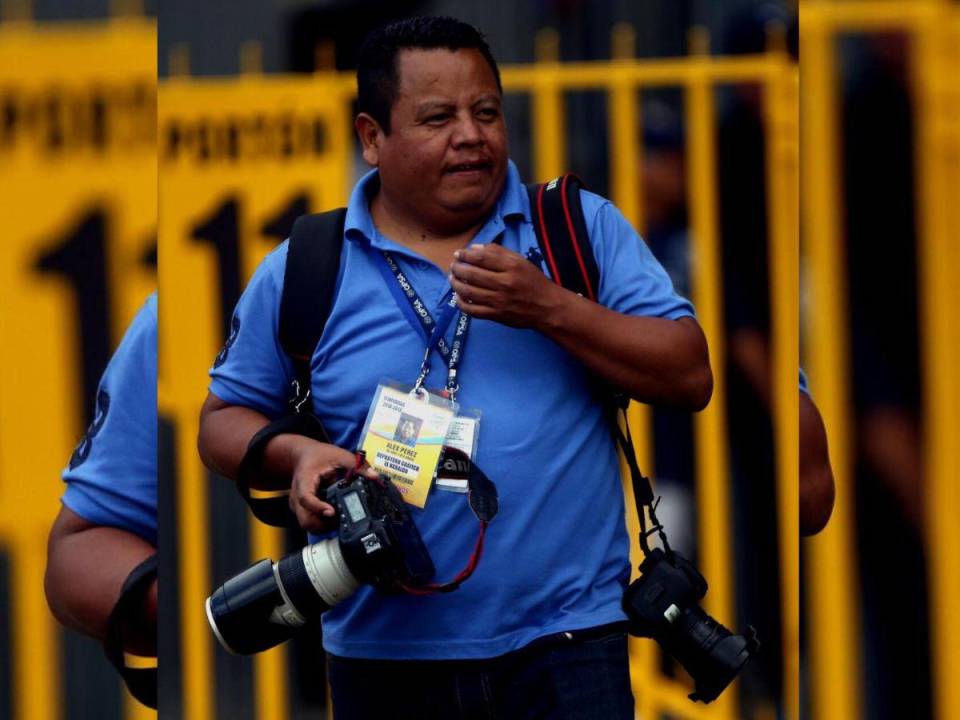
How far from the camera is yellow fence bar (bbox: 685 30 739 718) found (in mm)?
3753

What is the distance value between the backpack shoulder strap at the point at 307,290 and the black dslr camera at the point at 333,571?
1.06ft

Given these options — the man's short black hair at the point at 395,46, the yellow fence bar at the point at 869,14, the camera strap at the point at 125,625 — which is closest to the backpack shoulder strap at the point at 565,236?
the man's short black hair at the point at 395,46

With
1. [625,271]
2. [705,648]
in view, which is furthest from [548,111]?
[705,648]

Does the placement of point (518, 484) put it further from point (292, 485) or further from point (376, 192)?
point (376, 192)

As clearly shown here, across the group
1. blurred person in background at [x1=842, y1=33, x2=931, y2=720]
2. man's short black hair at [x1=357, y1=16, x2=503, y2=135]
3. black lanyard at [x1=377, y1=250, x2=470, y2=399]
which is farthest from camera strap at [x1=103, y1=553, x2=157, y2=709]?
blurred person in background at [x1=842, y1=33, x2=931, y2=720]

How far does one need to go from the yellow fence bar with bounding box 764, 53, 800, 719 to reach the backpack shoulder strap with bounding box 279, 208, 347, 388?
3.68 ft

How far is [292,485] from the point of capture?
288 centimetres

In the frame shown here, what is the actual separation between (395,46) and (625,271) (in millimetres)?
619

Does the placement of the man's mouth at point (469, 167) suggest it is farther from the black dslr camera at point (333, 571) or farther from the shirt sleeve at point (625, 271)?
the black dslr camera at point (333, 571)

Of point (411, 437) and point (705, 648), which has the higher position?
point (411, 437)

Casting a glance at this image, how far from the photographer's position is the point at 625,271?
297cm

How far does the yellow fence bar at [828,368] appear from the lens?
3391mm

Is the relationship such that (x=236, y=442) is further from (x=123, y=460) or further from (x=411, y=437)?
(x=123, y=460)

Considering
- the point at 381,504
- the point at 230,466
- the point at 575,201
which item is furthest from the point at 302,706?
the point at 575,201
